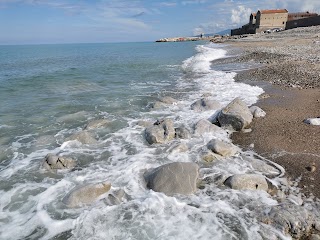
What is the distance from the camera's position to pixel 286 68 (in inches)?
722

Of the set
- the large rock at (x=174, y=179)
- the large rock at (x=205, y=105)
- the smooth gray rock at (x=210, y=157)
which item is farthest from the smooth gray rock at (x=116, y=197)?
the large rock at (x=205, y=105)

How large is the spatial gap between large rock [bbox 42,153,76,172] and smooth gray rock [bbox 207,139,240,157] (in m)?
4.07

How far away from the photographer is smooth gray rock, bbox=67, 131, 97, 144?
939cm

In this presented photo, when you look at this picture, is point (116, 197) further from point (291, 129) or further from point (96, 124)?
point (291, 129)

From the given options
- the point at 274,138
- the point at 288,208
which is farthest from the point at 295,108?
the point at 288,208

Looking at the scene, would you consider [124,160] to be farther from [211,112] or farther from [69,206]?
[211,112]

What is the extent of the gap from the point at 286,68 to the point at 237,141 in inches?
473

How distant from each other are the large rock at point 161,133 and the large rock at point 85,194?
2976 millimetres

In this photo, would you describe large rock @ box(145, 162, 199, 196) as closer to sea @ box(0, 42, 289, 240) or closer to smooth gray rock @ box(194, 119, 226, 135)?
sea @ box(0, 42, 289, 240)

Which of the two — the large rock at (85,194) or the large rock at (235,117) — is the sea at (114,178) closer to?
the large rock at (85,194)

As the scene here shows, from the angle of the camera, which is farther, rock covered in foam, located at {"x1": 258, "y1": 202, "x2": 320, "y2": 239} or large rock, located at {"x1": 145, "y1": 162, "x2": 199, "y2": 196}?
large rock, located at {"x1": 145, "y1": 162, "x2": 199, "y2": 196}

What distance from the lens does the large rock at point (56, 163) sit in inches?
302

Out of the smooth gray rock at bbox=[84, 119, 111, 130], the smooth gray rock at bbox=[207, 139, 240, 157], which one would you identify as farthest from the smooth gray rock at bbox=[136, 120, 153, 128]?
the smooth gray rock at bbox=[207, 139, 240, 157]

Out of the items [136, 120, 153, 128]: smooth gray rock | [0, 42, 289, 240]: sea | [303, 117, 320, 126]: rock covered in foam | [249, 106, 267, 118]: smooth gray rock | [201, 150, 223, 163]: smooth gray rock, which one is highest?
[303, 117, 320, 126]: rock covered in foam
